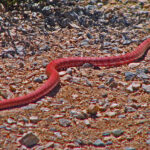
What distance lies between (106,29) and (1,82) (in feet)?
15.0

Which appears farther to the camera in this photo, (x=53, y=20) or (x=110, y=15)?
(x=110, y=15)

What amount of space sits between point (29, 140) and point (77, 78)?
2867mm

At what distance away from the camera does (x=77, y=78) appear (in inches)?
314

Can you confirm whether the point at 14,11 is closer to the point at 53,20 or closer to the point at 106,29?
the point at 53,20

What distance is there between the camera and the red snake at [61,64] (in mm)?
6680

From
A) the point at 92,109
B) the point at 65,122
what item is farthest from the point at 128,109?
the point at 65,122

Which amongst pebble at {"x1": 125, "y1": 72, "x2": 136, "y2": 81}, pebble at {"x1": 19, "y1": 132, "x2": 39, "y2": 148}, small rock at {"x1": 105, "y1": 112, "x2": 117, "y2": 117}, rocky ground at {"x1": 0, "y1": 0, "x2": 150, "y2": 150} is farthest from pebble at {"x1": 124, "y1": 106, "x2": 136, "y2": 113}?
pebble at {"x1": 19, "y1": 132, "x2": 39, "y2": 148}

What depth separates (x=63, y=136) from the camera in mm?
5773

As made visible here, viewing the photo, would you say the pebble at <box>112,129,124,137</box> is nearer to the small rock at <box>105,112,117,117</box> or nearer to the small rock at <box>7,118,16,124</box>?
the small rock at <box>105,112,117,117</box>

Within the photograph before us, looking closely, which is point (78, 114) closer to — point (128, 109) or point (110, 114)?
point (110, 114)

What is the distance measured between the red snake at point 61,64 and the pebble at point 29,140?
134cm

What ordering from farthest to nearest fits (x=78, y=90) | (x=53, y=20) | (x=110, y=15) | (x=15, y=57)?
(x=110, y=15) < (x=53, y=20) < (x=15, y=57) < (x=78, y=90)

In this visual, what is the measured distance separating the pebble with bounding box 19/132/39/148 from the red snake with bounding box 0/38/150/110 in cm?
134

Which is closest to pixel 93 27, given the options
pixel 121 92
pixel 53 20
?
pixel 53 20
